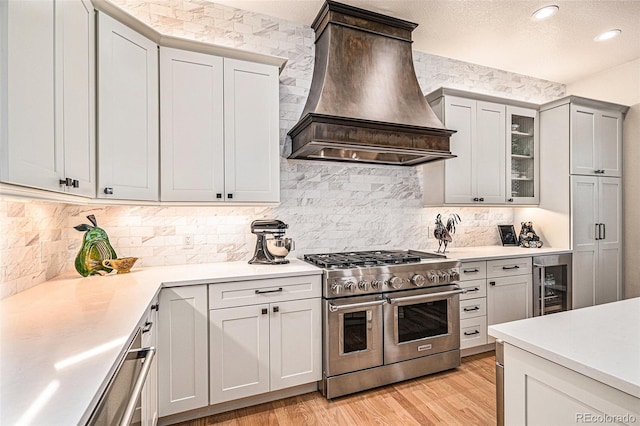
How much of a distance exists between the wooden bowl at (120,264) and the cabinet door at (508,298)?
2.97m

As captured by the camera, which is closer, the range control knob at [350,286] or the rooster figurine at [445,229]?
the range control knob at [350,286]

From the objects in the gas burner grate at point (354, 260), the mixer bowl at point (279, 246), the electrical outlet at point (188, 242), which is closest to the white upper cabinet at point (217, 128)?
the mixer bowl at point (279, 246)

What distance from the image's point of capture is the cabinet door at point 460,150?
10.5 feet

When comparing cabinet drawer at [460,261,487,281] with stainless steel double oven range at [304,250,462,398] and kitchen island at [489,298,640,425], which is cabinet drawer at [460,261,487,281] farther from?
kitchen island at [489,298,640,425]

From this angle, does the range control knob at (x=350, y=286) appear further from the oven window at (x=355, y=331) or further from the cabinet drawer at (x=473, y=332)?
the cabinet drawer at (x=473, y=332)

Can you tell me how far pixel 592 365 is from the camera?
2.91 ft

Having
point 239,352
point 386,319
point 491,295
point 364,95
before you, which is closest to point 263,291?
point 239,352

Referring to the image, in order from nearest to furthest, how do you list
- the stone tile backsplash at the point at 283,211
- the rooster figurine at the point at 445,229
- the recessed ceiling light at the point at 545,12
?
the stone tile backsplash at the point at 283,211 < the recessed ceiling light at the point at 545,12 < the rooster figurine at the point at 445,229

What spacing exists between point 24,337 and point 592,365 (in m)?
1.73

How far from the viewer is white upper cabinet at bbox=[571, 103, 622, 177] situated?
3.42m

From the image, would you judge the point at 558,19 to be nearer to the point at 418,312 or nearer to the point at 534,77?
the point at 534,77

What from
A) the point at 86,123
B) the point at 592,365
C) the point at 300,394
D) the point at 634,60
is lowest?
the point at 300,394

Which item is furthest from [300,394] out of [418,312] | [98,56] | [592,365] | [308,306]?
[98,56]

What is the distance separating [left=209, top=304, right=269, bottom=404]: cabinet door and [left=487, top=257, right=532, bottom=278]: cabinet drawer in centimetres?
213
